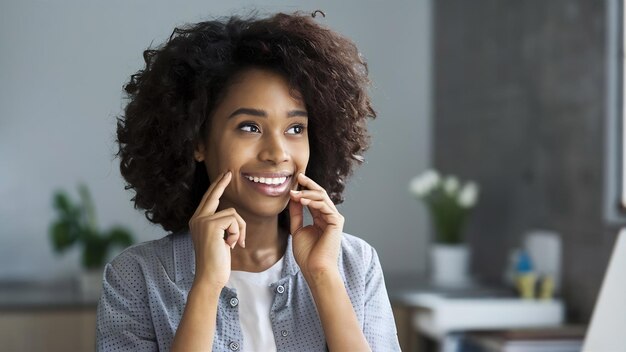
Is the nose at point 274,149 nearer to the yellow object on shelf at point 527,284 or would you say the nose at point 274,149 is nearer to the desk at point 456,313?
the desk at point 456,313

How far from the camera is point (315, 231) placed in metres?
1.66

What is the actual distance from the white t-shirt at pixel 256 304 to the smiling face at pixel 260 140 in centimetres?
11

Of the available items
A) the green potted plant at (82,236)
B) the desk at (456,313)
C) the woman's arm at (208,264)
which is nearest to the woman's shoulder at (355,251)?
the woman's arm at (208,264)

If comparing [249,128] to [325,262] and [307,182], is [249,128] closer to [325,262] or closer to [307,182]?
[307,182]

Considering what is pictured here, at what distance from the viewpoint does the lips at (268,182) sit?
1.57 metres

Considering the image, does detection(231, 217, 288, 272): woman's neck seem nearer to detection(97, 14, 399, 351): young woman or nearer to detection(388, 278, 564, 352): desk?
detection(97, 14, 399, 351): young woman

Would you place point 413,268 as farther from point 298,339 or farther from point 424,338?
point 298,339

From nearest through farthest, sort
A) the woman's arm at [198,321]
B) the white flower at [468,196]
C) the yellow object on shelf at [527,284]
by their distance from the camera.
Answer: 1. the woman's arm at [198,321]
2. the yellow object on shelf at [527,284]
3. the white flower at [468,196]

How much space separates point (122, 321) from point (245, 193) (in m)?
0.28

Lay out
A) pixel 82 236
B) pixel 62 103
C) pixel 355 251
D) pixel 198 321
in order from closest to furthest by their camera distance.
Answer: pixel 198 321 → pixel 355 251 → pixel 82 236 → pixel 62 103

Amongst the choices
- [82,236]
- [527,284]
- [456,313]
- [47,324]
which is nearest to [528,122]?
[527,284]

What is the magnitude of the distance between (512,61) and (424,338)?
1099mm

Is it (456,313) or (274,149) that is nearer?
(274,149)

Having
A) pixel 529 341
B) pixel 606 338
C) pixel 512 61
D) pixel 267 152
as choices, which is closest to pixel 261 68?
pixel 267 152
